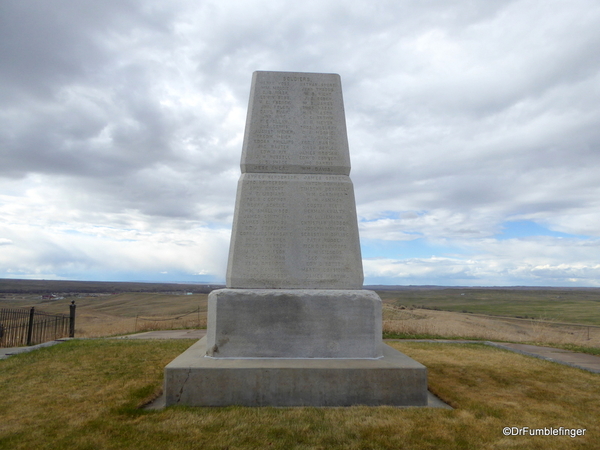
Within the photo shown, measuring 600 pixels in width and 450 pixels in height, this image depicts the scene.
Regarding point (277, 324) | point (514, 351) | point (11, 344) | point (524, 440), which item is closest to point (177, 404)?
point (277, 324)

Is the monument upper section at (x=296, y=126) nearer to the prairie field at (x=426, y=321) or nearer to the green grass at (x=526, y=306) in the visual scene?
the prairie field at (x=426, y=321)

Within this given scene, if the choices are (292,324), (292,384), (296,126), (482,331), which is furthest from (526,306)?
(292,384)

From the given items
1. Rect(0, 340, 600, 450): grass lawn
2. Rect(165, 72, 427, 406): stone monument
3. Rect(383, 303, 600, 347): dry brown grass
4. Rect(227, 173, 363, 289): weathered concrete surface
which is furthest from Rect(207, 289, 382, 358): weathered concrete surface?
Rect(383, 303, 600, 347): dry brown grass

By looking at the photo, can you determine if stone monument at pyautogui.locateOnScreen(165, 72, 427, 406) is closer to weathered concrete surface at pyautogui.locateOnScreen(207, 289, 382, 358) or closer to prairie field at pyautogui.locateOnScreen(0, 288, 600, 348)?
weathered concrete surface at pyautogui.locateOnScreen(207, 289, 382, 358)

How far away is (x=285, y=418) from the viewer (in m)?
4.39

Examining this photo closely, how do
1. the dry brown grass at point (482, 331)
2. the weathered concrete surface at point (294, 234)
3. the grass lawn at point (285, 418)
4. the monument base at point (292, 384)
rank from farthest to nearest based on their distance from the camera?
the dry brown grass at point (482, 331) < the weathered concrete surface at point (294, 234) < the monument base at point (292, 384) < the grass lawn at point (285, 418)

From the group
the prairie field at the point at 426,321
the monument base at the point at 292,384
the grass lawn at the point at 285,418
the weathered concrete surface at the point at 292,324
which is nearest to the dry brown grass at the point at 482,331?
the prairie field at the point at 426,321

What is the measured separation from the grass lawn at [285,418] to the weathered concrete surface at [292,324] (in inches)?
36.4

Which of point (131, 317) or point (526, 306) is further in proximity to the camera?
point (526, 306)

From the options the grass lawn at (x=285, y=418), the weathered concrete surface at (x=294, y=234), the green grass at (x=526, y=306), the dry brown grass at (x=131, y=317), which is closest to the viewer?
the grass lawn at (x=285, y=418)

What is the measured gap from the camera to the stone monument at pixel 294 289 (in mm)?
4938

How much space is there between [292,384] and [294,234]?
80.4 inches

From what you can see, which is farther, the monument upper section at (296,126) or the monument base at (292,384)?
the monument upper section at (296,126)

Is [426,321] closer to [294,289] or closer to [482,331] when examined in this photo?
[482,331]
